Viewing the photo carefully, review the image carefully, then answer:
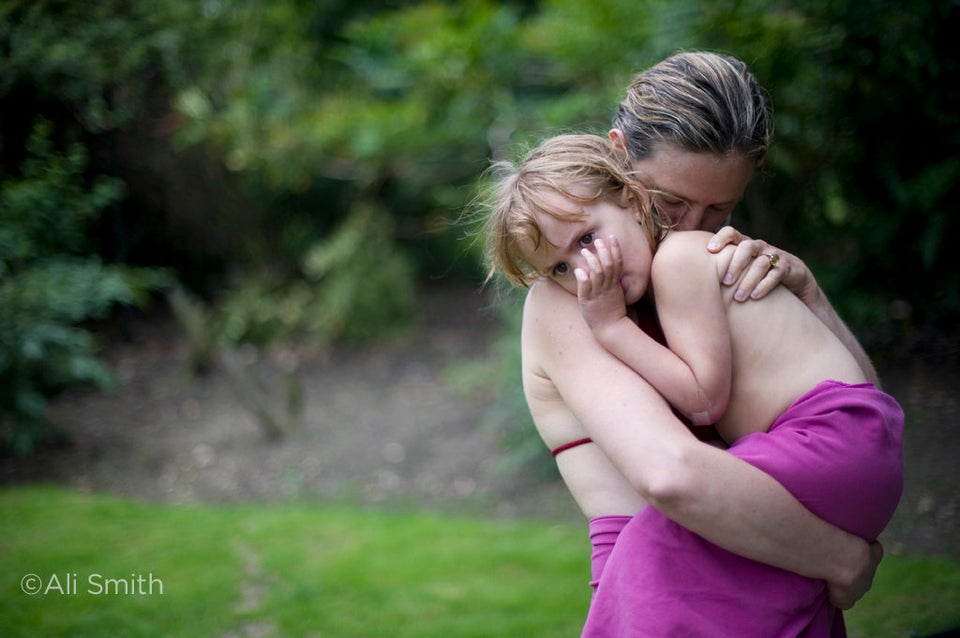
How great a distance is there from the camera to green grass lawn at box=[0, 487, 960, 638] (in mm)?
3668

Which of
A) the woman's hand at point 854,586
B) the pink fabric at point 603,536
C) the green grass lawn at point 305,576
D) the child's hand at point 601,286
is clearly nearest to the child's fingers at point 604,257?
the child's hand at point 601,286

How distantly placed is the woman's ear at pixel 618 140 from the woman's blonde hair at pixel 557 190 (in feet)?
0.06

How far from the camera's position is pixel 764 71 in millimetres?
4590

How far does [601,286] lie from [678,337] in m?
0.18

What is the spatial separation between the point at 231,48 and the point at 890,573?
7.08 meters

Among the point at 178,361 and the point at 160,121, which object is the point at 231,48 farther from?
the point at 178,361

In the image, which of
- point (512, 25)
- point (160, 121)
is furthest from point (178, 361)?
point (512, 25)

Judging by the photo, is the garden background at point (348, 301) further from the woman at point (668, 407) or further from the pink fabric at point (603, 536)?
the pink fabric at point (603, 536)

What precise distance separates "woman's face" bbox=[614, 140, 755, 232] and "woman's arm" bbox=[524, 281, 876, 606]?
14.6 inches

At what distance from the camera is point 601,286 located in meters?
1.68

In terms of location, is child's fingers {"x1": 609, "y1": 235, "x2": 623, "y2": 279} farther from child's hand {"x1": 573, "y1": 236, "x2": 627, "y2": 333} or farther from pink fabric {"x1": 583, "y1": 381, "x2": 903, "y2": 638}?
pink fabric {"x1": 583, "y1": 381, "x2": 903, "y2": 638}

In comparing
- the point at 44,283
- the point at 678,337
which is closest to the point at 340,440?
Answer: the point at 44,283

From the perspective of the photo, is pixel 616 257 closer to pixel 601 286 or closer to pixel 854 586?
pixel 601 286

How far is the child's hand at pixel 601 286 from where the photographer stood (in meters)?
1.67
